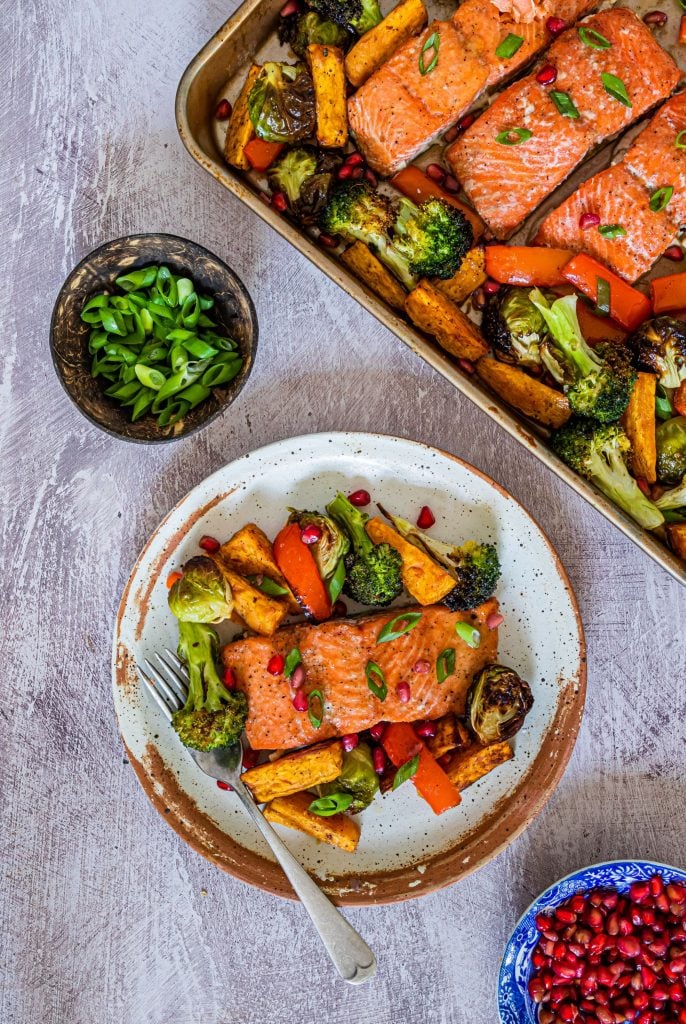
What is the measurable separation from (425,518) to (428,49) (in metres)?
2.05

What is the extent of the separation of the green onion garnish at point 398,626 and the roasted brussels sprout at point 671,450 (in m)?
1.28

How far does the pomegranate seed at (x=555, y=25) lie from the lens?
3.39 metres

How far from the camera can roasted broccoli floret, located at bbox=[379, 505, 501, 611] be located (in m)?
3.37

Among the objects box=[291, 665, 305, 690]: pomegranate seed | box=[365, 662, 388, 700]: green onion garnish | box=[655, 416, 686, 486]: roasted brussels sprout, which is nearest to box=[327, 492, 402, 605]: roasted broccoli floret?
box=[365, 662, 388, 700]: green onion garnish

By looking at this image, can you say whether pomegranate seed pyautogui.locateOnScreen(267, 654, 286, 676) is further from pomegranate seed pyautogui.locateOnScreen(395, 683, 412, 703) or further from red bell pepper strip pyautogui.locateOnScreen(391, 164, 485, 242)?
red bell pepper strip pyautogui.locateOnScreen(391, 164, 485, 242)

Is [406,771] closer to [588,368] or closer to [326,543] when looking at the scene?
[326,543]

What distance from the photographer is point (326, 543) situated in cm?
333

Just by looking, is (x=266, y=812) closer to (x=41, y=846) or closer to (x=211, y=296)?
(x=41, y=846)

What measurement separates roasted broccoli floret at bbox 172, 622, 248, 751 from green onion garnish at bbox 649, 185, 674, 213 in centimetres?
276

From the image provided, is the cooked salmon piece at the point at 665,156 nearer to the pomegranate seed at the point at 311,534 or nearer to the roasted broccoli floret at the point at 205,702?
the pomegranate seed at the point at 311,534

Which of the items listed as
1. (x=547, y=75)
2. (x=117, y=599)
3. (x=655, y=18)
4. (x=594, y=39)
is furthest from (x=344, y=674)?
(x=655, y=18)

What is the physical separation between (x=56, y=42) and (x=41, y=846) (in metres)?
4.03

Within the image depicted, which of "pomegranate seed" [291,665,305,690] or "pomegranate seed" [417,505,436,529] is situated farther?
"pomegranate seed" [417,505,436,529]

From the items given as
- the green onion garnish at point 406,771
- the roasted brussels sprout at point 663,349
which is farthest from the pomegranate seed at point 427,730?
the roasted brussels sprout at point 663,349
